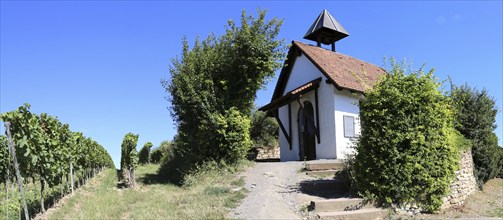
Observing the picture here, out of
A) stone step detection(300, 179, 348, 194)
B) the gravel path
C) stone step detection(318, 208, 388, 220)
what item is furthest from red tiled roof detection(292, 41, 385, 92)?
stone step detection(318, 208, 388, 220)

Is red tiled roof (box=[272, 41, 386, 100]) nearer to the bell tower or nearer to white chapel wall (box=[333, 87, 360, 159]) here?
white chapel wall (box=[333, 87, 360, 159])

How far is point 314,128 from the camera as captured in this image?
641 inches

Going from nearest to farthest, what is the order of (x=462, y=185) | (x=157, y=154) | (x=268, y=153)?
(x=462, y=185)
(x=268, y=153)
(x=157, y=154)

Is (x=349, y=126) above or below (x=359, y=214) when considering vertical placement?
above

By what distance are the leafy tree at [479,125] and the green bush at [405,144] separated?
620 cm

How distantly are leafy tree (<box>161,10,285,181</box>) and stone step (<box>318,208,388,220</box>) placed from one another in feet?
22.4

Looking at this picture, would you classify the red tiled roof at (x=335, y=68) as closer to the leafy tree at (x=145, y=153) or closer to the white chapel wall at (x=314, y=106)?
the white chapel wall at (x=314, y=106)

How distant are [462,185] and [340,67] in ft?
25.6

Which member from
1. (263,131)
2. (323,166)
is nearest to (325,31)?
(263,131)

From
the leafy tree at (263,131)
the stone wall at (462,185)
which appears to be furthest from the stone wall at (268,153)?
the stone wall at (462,185)

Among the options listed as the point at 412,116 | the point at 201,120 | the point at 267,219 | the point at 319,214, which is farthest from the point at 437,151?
the point at 201,120

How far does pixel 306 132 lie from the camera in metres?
17.2

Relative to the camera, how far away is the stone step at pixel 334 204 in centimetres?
820

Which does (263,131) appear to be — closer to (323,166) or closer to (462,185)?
(323,166)
